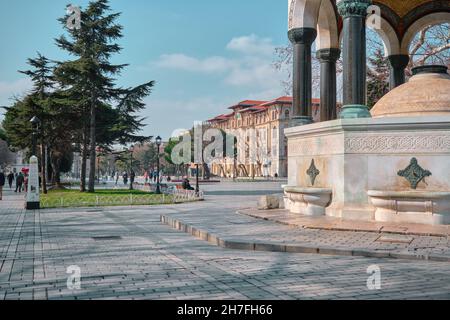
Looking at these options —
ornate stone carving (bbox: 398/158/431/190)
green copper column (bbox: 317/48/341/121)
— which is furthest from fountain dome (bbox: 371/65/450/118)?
green copper column (bbox: 317/48/341/121)

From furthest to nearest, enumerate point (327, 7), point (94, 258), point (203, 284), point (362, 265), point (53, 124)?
point (53, 124)
point (327, 7)
point (94, 258)
point (362, 265)
point (203, 284)

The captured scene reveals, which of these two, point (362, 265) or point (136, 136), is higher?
point (136, 136)

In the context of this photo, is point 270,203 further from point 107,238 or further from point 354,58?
point 107,238

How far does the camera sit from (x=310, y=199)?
38.3 ft

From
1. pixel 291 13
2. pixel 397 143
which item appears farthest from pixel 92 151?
pixel 397 143

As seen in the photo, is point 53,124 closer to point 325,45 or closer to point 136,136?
point 136,136

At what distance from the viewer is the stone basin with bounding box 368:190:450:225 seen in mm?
9617

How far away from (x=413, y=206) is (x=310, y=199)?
103 inches

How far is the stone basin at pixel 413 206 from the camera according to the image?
962 cm

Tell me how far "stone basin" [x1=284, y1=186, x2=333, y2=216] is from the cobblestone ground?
3.44m

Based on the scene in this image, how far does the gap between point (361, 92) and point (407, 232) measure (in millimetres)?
3707

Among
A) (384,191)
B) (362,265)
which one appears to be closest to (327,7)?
(384,191)

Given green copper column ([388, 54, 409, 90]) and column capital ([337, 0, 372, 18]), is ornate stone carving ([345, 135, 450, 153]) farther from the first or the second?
green copper column ([388, 54, 409, 90])
